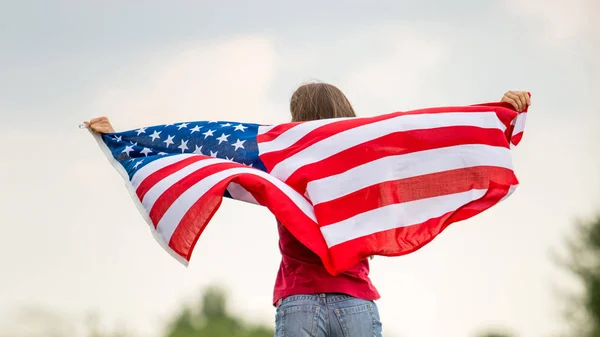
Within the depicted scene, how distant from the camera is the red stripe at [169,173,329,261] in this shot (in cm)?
462

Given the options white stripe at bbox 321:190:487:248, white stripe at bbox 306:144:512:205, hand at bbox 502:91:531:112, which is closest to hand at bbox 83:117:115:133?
white stripe at bbox 306:144:512:205

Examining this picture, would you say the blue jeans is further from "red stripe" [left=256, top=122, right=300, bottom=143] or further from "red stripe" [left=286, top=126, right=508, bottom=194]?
"red stripe" [left=256, top=122, right=300, bottom=143]

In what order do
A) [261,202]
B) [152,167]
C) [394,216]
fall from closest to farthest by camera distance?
[261,202], [394,216], [152,167]

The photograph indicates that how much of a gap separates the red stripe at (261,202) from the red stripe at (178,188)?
7.2 inches

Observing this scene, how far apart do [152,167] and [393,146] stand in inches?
63.2

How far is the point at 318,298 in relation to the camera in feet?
14.6

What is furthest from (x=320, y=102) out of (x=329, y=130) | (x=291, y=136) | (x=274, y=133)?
(x=274, y=133)

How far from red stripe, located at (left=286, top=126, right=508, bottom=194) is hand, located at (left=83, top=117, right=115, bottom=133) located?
1.66 m

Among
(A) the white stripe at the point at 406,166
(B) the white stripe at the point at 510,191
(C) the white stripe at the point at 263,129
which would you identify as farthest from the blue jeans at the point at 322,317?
(C) the white stripe at the point at 263,129

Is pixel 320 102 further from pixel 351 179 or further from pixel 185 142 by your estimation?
pixel 185 142

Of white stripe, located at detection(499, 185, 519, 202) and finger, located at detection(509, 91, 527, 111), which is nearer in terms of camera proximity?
white stripe, located at detection(499, 185, 519, 202)

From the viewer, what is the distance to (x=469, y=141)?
5262mm

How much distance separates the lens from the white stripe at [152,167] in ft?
18.0

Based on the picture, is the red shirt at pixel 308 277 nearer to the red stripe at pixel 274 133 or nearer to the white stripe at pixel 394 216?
the white stripe at pixel 394 216
